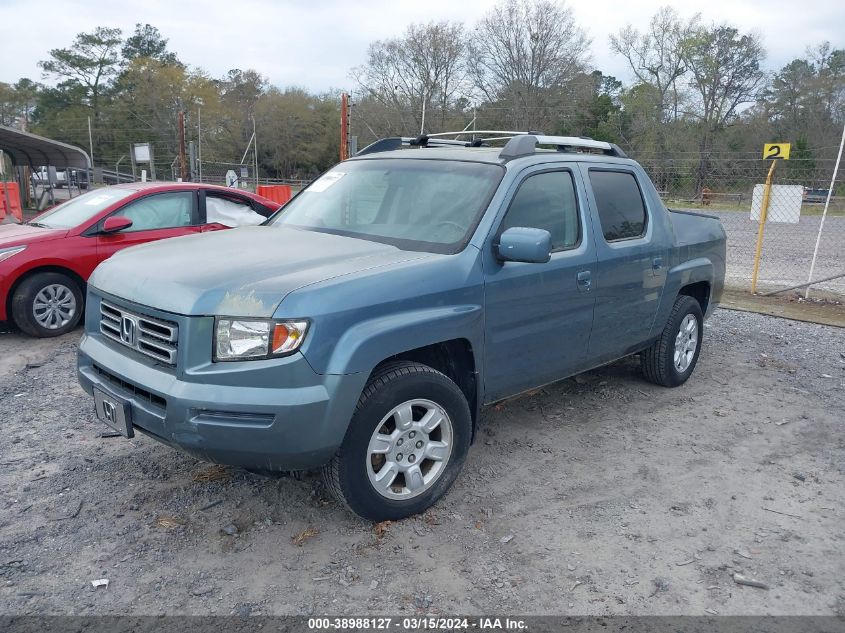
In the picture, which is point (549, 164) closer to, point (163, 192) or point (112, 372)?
point (112, 372)

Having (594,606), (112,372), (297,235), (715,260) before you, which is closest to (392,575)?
(594,606)

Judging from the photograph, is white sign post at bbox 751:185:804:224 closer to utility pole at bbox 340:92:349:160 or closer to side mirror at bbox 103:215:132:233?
utility pole at bbox 340:92:349:160

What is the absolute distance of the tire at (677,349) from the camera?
5527mm

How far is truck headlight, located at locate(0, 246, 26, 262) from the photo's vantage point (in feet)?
21.3

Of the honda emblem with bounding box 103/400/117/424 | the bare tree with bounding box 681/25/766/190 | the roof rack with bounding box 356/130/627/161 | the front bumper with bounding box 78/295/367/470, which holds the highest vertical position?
the bare tree with bounding box 681/25/766/190

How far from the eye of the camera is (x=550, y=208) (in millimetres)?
4289

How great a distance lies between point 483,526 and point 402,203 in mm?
1950

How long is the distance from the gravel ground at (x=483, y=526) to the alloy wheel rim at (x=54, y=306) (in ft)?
5.68

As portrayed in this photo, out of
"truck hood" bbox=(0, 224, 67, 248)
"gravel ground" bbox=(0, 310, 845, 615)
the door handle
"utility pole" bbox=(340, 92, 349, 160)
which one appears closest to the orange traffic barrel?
"utility pole" bbox=(340, 92, 349, 160)

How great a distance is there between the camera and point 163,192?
7.54 m

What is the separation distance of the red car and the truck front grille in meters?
3.65

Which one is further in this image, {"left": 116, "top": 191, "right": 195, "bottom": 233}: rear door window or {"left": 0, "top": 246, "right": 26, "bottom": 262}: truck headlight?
{"left": 116, "top": 191, "right": 195, "bottom": 233}: rear door window

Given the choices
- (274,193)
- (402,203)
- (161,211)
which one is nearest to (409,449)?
(402,203)

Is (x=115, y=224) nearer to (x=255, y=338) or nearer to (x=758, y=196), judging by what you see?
(x=255, y=338)
